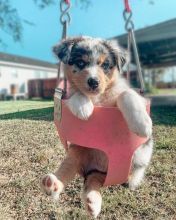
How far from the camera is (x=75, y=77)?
214 cm

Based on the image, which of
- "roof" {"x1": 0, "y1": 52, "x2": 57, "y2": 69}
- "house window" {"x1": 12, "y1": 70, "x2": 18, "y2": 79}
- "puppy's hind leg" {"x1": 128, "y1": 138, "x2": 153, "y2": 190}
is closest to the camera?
"puppy's hind leg" {"x1": 128, "y1": 138, "x2": 153, "y2": 190}

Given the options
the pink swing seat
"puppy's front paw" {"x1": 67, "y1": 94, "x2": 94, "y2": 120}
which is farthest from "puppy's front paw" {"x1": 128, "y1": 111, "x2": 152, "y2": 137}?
"puppy's front paw" {"x1": 67, "y1": 94, "x2": 94, "y2": 120}

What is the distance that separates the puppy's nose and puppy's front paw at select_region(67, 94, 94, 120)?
0.25 feet

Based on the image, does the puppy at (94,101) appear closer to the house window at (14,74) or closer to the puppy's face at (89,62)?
the puppy's face at (89,62)

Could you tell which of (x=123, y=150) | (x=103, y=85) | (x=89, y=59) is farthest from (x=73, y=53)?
(x=123, y=150)

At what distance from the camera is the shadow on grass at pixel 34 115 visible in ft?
25.3

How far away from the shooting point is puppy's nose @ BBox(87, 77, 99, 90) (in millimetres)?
2020

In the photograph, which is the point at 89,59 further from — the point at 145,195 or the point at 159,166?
the point at 159,166

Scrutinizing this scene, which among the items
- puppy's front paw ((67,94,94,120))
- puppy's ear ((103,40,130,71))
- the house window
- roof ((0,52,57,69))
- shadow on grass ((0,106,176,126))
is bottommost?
shadow on grass ((0,106,176,126))

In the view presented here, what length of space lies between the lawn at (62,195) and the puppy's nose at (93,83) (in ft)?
7.97

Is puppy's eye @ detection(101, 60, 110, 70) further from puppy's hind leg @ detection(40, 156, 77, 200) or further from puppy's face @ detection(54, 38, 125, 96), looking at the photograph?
puppy's hind leg @ detection(40, 156, 77, 200)

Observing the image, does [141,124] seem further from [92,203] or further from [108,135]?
[92,203]

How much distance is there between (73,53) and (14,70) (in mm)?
19478

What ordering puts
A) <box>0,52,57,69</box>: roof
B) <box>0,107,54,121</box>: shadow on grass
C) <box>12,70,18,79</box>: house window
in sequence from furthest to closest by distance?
<box>12,70,18,79</box>: house window < <box>0,52,57,69</box>: roof < <box>0,107,54,121</box>: shadow on grass
